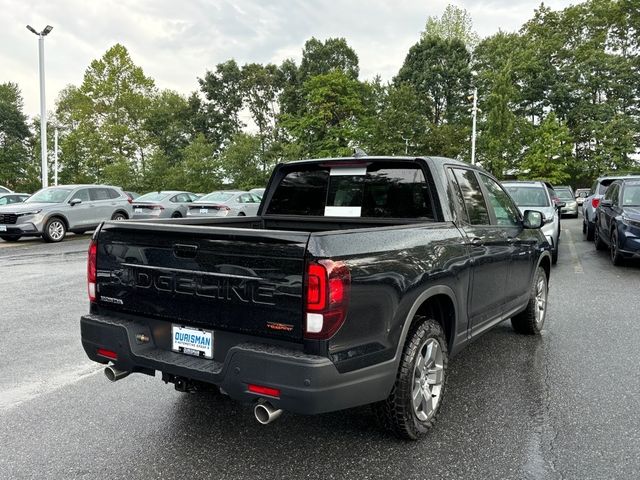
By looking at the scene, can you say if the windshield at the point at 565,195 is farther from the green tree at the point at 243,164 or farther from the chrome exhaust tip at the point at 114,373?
the chrome exhaust tip at the point at 114,373

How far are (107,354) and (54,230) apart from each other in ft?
45.4

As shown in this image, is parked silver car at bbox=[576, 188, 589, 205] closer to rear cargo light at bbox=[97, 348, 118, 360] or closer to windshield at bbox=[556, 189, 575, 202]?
windshield at bbox=[556, 189, 575, 202]

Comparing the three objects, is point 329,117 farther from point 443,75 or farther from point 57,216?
point 57,216

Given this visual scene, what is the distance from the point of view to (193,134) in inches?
2366

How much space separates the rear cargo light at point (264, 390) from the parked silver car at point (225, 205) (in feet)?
49.2

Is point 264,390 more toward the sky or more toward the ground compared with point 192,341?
more toward the ground

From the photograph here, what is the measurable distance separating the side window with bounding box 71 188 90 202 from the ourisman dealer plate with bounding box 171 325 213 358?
588 inches

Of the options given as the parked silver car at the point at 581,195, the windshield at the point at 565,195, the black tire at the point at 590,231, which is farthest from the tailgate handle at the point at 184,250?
the windshield at the point at 565,195

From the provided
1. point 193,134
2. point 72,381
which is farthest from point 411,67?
point 72,381

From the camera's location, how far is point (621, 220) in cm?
986

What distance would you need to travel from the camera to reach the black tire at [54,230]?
15043mm

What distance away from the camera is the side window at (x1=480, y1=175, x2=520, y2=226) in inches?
183

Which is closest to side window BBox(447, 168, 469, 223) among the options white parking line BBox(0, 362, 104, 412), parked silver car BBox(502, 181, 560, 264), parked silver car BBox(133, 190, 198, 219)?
white parking line BBox(0, 362, 104, 412)

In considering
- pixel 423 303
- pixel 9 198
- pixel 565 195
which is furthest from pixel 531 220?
pixel 565 195
